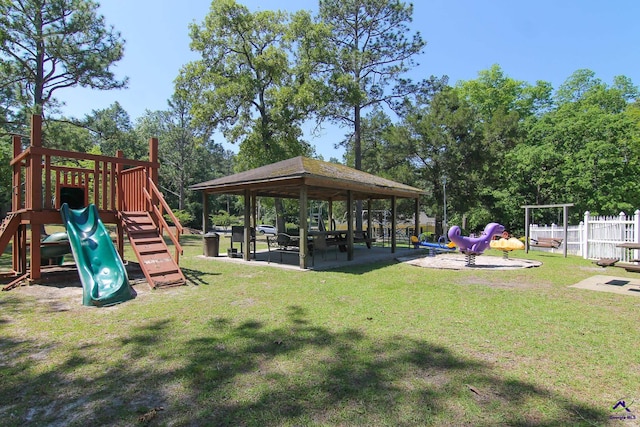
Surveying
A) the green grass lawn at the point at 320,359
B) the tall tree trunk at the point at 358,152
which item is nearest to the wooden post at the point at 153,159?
the green grass lawn at the point at 320,359

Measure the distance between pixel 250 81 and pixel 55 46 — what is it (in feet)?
31.1

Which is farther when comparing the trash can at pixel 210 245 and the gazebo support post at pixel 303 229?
the trash can at pixel 210 245

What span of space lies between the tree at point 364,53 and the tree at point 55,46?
12176 millimetres

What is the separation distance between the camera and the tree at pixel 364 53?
22.1 m

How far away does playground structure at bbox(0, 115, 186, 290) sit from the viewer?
23.5ft

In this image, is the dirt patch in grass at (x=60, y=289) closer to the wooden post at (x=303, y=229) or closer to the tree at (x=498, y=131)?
the wooden post at (x=303, y=229)

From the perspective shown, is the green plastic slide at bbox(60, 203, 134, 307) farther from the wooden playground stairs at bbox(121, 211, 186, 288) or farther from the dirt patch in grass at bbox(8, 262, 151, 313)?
the wooden playground stairs at bbox(121, 211, 186, 288)

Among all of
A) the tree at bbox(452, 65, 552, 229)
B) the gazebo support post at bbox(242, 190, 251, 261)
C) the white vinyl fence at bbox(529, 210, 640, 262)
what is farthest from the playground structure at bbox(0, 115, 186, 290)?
the tree at bbox(452, 65, 552, 229)

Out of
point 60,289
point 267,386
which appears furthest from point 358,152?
point 267,386

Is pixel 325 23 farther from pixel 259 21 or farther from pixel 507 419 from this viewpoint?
pixel 507 419

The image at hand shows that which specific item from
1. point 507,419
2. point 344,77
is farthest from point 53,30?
point 507,419

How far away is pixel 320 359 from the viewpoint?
3465 millimetres

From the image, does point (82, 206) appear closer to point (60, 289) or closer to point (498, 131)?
point (60, 289)

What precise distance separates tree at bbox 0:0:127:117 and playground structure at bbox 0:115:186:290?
35.7 feet
